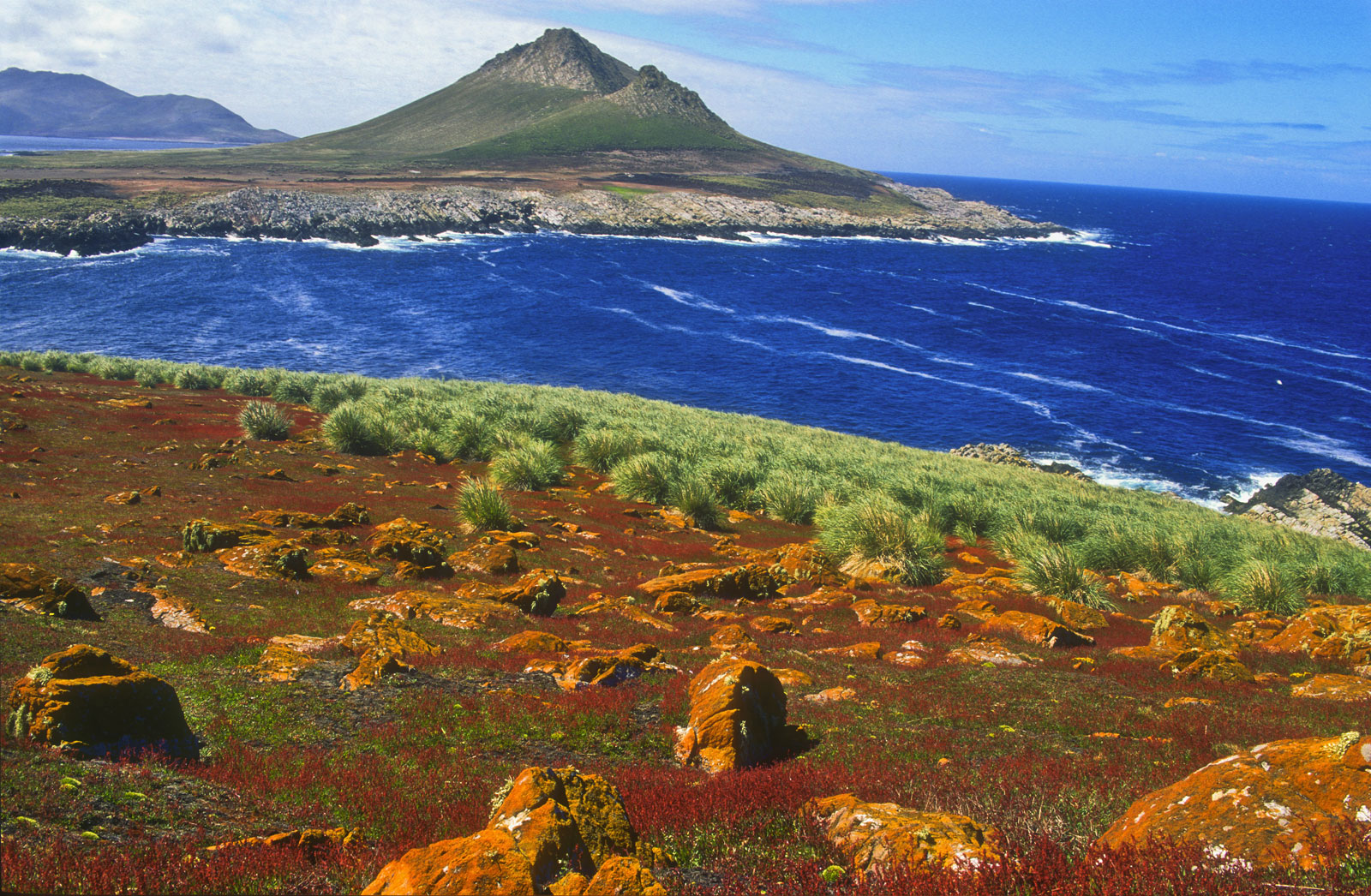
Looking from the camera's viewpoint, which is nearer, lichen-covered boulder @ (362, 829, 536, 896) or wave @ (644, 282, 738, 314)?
lichen-covered boulder @ (362, 829, 536, 896)

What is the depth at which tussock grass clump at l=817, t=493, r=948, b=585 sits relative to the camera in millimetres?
14414

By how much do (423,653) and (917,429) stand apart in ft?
143

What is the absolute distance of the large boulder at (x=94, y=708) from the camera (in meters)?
4.78

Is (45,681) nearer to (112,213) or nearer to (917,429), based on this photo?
(917,429)

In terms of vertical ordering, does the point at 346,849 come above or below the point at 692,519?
above

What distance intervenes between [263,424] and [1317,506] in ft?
141

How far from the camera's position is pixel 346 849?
4.31 meters

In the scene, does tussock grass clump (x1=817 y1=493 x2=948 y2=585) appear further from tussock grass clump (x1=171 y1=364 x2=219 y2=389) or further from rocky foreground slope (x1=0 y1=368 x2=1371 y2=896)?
tussock grass clump (x1=171 y1=364 x2=219 y2=389)

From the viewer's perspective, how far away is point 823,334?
238 feet

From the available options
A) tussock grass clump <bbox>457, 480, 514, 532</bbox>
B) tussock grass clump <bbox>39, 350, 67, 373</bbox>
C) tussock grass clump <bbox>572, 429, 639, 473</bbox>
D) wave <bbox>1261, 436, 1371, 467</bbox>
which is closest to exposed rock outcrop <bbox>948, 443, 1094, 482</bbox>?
wave <bbox>1261, 436, 1371, 467</bbox>

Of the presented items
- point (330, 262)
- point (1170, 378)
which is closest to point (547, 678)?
point (1170, 378)

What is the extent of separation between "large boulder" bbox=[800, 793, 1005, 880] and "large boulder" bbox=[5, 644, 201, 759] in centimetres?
468

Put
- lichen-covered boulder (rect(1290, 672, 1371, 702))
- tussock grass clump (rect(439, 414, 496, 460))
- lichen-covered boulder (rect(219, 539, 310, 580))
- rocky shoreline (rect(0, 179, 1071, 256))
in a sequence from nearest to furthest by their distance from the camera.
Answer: lichen-covered boulder (rect(1290, 672, 1371, 702)) → lichen-covered boulder (rect(219, 539, 310, 580)) → tussock grass clump (rect(439, 414, 496, 460)) → rocky shoreline (rect(0, 179, 1071, 256))

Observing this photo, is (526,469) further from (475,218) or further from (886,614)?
(475,218)
